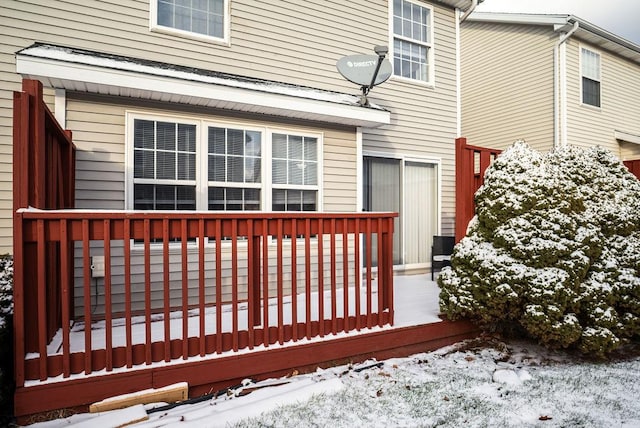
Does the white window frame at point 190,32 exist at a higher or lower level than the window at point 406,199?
higher

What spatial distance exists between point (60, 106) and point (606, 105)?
12.4m

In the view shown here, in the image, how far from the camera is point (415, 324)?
347cm

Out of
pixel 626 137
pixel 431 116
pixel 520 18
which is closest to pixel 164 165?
pixel 431 116

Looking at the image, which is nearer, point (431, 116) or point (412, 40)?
point (412, 40)

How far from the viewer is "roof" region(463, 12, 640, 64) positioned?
9039 mm

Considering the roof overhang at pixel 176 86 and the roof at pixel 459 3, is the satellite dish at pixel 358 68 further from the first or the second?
the roof at pixel 459 3

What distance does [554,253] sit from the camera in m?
3.25

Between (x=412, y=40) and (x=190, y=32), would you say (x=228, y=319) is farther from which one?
(x=412, y=40)

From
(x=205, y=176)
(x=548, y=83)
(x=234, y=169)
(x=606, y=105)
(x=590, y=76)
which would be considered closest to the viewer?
(x=205, y=176)

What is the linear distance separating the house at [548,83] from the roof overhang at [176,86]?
6527 millimetres

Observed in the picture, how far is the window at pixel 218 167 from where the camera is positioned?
4.39 meters

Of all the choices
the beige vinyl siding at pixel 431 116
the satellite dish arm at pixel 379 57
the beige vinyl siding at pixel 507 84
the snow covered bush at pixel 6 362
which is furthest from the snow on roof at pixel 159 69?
the beige vinyl siding at pixel 507 84

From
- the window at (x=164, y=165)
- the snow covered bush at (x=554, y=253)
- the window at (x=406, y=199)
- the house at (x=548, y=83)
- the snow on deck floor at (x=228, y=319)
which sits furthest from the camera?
the house at (x=548, y=83)

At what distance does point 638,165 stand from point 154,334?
608 centimetres
